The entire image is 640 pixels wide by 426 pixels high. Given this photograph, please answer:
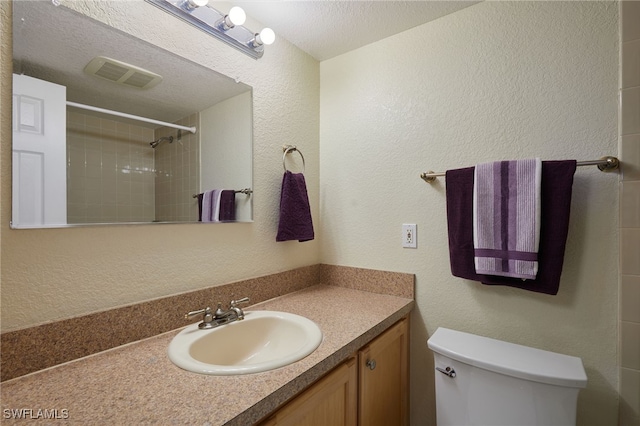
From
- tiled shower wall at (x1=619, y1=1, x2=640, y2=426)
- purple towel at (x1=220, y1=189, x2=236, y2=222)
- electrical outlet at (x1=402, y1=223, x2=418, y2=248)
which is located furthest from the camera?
electrical outlet at (x1=402, y1=223, x2=418, y2=248)

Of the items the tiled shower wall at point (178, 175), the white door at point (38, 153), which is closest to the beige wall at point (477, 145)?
the tiled shower wall at point (178, 175)

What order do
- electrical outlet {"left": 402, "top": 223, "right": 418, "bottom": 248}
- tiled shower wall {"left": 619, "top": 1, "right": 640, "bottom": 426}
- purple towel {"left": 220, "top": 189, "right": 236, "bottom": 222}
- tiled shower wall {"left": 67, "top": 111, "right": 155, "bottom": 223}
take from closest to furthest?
tiled shower wall {"left": 67, "top": 111, "right": 155, "bottom": 223} < tiled shower wall {"left": 619, "top": 1, "right": 640, "bottom": 426} < purple towel {"left": 220, "top": 189, "right": 236, "bottom": 222} < electrical outlet {"left": 402, "top": 223, "right": 418, "bottom": 248}

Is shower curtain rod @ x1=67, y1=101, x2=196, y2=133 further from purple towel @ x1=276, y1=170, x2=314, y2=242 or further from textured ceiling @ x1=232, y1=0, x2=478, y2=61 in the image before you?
textured ceiling @ x1=232, y1=0, x2=478, y2=61

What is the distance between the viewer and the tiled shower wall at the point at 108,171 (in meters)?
0.86

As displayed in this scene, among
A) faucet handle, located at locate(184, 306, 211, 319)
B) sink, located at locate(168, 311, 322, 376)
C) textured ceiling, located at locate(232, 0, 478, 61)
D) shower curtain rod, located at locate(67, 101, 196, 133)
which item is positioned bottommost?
sink, located at locate(168, 311, 322, 376)

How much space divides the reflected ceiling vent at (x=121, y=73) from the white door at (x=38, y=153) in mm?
120

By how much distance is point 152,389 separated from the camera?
685 mm

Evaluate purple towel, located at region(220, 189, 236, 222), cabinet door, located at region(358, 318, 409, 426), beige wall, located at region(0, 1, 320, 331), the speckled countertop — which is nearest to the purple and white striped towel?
cabinet door, located at region(358, 318, 409, 426)

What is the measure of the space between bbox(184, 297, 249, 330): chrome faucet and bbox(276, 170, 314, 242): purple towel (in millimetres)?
395

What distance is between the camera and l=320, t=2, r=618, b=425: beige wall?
1.04m

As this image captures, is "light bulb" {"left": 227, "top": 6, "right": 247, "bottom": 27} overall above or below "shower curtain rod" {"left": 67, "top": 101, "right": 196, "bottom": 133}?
above

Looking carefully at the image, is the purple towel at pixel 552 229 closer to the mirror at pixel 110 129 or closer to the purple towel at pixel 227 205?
the purple towel at pixel 227 205

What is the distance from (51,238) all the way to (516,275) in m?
1.48

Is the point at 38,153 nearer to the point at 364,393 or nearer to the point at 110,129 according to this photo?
the point at 110,129
